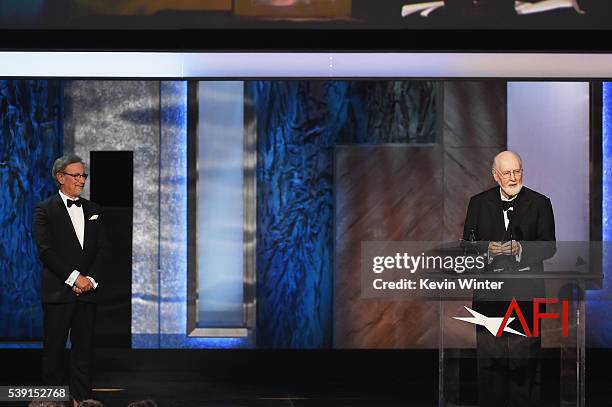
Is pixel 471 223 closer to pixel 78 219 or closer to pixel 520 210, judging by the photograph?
pixel 520 210

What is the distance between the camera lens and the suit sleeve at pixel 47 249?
6.22 metres

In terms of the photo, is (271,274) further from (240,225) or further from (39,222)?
(39,222)

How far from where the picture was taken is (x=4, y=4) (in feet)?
23.9

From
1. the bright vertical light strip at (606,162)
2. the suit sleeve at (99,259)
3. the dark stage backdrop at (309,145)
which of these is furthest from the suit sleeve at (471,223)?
the bright vertical light strip at (606,162)

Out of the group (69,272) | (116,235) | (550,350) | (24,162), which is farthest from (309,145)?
(550,350)

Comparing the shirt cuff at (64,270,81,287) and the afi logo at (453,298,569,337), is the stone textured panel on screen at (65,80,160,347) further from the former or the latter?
the afi logo at (453,298,569,337)

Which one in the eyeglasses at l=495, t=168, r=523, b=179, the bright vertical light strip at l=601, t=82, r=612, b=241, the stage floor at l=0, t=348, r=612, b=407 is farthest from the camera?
the bright vertical light strip at l=601, t=82, r=612, b=241

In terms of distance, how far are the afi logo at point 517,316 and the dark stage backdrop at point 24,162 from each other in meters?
4.15

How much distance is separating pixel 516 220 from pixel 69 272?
245 centimetres

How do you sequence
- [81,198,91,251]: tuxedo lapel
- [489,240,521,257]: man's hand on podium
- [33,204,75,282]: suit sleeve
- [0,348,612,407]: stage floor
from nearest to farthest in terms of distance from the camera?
[489,240,521,257]: man's hand on podium < [33,204,75,282]: suit sleeve < [81,198,91,251]: tuxedo lapel < [0,348,612,407]: stage floor

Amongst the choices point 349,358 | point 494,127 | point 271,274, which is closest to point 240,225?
point 271,274

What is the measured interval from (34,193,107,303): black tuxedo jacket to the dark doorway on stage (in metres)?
2.09

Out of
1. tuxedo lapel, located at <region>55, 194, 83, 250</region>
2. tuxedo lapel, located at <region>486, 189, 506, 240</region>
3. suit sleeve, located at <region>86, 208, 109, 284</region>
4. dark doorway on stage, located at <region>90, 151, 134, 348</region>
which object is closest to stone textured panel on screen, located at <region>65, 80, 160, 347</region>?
dark doorway on stage, located at <region>90, 151, 134, 348</region>

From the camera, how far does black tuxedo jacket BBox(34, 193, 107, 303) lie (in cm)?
624
